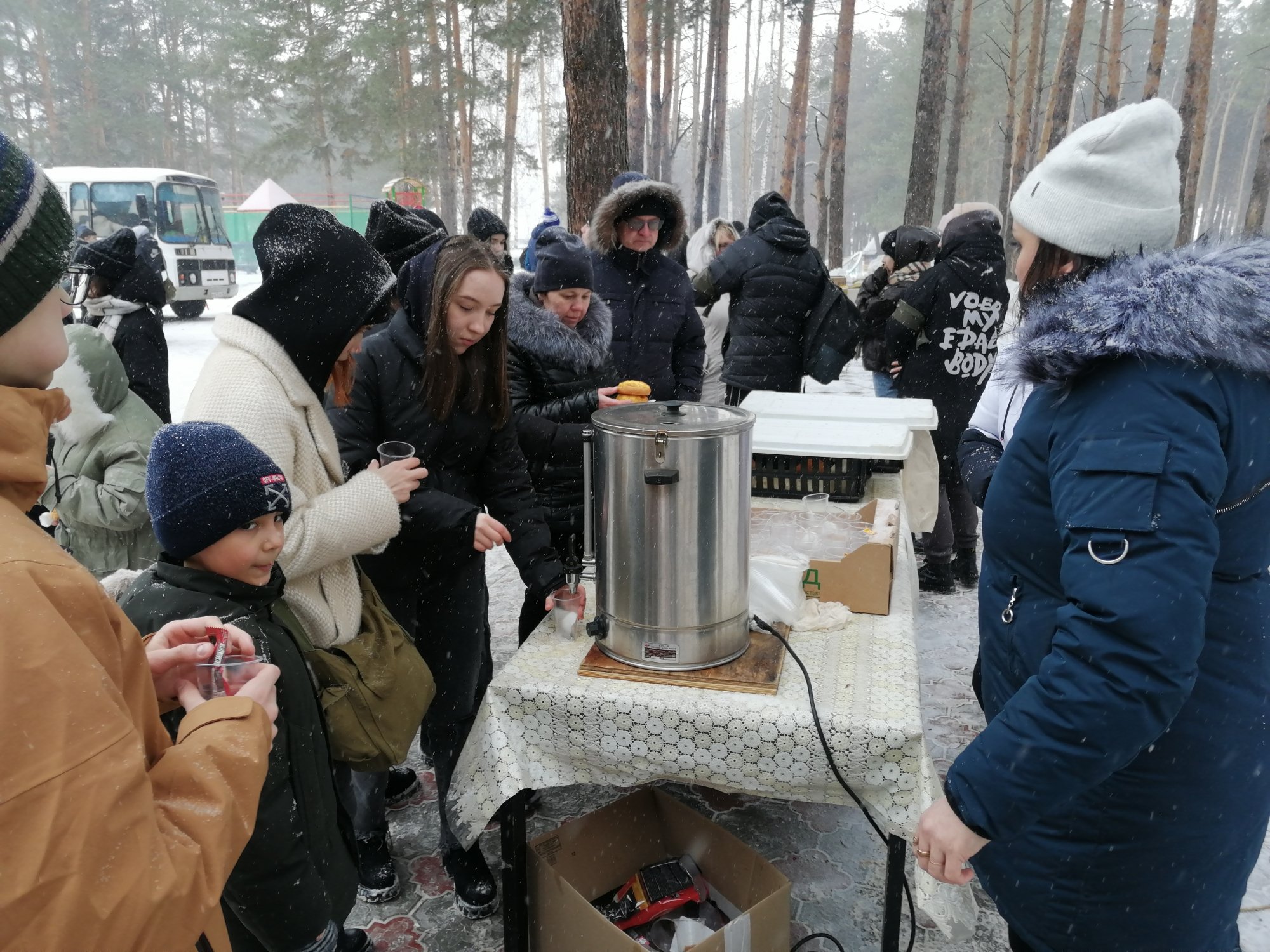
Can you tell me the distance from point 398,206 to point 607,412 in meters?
1.91

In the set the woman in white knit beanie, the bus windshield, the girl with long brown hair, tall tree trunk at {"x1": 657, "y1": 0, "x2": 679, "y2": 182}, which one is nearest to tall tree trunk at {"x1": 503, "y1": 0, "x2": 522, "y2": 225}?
tall tree trunk at {"x1": 657, "y1": 0, "x2": 679, "y2": 182}

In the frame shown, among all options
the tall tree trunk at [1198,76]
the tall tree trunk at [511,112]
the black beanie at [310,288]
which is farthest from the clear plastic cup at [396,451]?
the tall tree trunk at [511,112]

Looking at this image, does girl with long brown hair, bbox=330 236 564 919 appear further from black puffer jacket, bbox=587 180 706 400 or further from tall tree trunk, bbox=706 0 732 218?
tall tree trunk, bbox=706 0 732 218

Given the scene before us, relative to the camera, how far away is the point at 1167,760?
1.32 meters

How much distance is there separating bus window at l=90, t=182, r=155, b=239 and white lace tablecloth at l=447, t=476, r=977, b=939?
2144 centimetres

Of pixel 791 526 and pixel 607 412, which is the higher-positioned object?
pixel 607 412

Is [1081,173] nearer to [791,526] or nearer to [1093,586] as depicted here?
[1093,586]

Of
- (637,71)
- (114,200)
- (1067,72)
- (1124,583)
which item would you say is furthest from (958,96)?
(1124,583)

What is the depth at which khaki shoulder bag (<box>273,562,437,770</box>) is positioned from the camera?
194cm

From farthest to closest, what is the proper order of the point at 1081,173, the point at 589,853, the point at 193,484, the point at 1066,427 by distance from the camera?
the point at 589,853
the point at 193,484
the point at 1081,173
the point at 1066,427

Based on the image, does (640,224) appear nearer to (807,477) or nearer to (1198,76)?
(807,477)

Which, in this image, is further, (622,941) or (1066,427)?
(622,941)

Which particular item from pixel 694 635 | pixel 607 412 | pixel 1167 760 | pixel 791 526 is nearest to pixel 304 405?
pixel 607 412

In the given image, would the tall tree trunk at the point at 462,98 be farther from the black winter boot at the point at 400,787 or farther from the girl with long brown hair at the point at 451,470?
the girl with long brown hair at the point at 451,470
